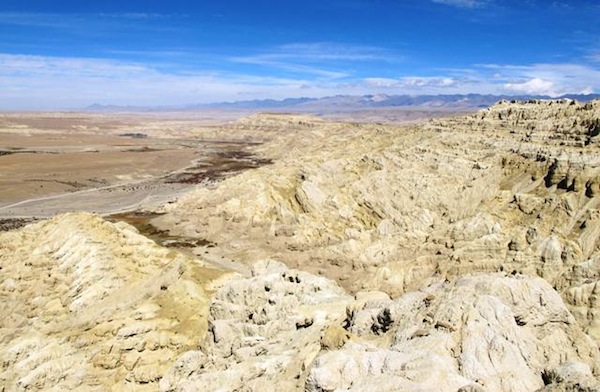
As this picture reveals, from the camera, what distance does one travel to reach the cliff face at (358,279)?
614 inches

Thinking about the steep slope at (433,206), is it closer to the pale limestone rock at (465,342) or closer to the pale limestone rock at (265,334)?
the pale limestone rock at (465,342)

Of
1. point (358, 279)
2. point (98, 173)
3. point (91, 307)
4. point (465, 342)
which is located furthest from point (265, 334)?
point (98, 173)

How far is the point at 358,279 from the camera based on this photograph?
147 ft

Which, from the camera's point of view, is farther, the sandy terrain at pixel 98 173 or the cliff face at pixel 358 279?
the sandy terrain at pixel 98 173

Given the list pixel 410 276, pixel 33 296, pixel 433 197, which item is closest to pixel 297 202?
pixel 433 197

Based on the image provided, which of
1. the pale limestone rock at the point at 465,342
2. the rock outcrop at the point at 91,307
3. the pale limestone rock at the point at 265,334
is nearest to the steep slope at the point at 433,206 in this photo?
the pale limestone rock at the point at 465,342

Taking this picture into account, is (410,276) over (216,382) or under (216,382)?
under

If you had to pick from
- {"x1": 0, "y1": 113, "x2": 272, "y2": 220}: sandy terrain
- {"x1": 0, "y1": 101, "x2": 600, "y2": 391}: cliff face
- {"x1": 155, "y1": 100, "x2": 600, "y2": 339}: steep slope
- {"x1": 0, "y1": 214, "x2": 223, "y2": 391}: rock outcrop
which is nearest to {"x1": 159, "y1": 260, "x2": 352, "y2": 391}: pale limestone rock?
{"x1": 0, "y1": 101, "x2": 600, "y2": 391}: cliff face

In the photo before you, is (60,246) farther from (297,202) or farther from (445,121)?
(445,121)

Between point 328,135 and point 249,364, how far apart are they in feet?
526

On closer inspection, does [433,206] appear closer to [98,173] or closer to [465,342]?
[465,342]

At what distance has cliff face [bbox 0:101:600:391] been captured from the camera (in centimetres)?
1560

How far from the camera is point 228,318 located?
2320 cm

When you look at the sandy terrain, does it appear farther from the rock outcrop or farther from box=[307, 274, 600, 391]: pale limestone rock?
box=[307, 274, 600, 391]: pale limestone rock
